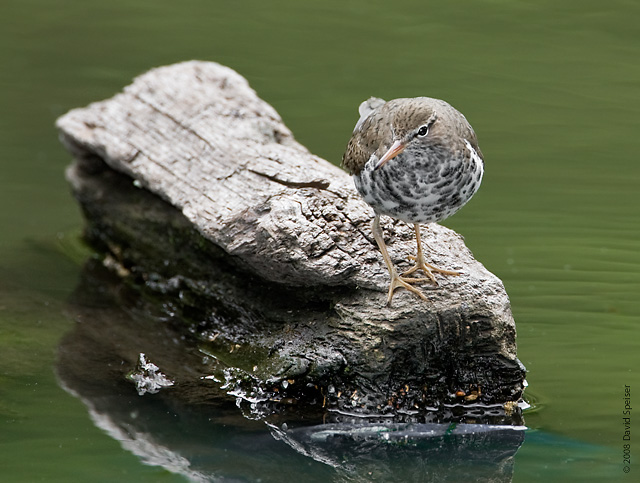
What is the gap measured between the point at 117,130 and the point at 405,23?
166 inches

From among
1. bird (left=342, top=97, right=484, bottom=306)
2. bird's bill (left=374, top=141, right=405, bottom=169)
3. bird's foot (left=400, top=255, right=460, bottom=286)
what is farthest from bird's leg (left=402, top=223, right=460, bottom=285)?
bird's bill (left=374, top=141, right=405, bottom=169)

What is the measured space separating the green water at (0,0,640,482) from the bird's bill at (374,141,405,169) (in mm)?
1428

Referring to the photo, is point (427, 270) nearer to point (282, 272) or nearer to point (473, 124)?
point (282, 272)

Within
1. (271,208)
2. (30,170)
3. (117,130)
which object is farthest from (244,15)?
(271,208)

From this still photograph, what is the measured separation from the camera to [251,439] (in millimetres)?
4258

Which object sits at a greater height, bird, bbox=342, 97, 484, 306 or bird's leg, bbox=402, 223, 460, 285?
bird, bbox=342, 97, 484, 306

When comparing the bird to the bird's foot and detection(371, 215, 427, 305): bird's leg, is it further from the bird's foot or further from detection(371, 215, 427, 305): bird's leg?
the bird's foot

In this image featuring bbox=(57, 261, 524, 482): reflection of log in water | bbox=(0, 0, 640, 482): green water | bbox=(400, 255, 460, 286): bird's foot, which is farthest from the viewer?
bbox=(400, 255, 460, 286): bird's foot

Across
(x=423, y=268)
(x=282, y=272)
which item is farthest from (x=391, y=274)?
(x=282, y=272)

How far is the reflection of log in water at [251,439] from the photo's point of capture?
4066 millimetres

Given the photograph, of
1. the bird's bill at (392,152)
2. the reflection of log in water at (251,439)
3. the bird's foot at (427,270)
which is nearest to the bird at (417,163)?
the bird's bill at (392,152)

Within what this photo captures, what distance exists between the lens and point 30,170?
7.38 metres

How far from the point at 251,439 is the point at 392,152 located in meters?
1.52

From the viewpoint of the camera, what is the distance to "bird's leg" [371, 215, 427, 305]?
4480mm
